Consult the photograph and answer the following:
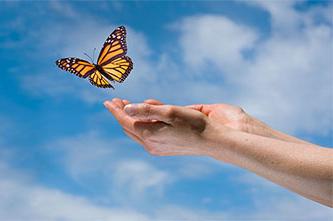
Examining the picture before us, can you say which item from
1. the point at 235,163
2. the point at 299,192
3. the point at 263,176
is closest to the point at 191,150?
the point at 235,163

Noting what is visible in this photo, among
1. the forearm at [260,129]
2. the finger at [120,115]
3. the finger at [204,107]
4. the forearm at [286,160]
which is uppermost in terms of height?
the finger at [204,107]

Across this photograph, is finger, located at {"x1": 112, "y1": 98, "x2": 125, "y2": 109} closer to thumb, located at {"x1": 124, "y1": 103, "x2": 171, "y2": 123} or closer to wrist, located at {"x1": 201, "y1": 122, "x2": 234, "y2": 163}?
thumb, located at {"x1": 124, "y1": 103, "x2": 171, "y2": 123}

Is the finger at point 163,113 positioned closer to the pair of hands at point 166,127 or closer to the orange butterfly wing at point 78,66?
the pair of hands at point 166,127

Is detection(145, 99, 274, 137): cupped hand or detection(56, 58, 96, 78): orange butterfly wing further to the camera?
detection(56, 58, 96, 78): orange butterfly wing

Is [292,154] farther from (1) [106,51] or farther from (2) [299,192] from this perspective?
(1) [106,51]

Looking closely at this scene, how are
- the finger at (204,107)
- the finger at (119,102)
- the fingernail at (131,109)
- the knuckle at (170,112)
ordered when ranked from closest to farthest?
the knuckle at (170,112) → the fingernail at (131,109) → the finger at (119,102) → the finger at (204,107)

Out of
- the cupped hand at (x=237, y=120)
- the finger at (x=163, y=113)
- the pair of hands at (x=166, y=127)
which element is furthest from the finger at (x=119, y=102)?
the cupped hand at (x=237, y=120)

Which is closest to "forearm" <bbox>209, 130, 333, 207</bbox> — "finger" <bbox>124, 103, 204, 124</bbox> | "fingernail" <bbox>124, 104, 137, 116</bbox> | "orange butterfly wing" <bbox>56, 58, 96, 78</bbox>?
"finger" <bbox>124, 103, 204, 124</bbox>

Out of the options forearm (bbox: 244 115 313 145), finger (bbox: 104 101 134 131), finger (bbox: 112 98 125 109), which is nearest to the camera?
finger (bbox: 104 101 134 131)
